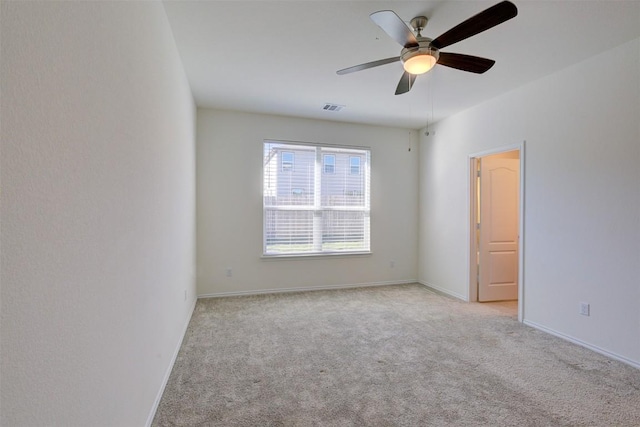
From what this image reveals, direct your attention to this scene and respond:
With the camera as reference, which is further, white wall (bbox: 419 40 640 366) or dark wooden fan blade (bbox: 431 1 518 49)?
white wall (bbox: 419 40 640 366)

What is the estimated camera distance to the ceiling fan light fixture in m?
2.16

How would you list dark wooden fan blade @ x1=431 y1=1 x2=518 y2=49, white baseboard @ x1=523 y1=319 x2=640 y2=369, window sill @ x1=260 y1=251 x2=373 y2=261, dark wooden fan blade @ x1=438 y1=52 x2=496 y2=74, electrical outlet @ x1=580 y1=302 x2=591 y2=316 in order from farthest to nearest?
window sill @ x1=260 y1=251 x2=373 y2=261 → electrical outlet @ x1=580 y1=302 x2=591 y2=316 → white baseboard @ x1=523 y1=319 x2=640 y2=369 → dark wooden fan blade @ x1=438 y1=52 x2=496 y2=74 → dark wooden fan blade @ x1=431 y1=1 x2=518 y2=49

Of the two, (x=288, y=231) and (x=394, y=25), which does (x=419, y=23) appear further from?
(x=288, y=231)

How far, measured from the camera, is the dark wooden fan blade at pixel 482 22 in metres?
1.64

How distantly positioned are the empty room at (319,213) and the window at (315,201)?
35 millimetres

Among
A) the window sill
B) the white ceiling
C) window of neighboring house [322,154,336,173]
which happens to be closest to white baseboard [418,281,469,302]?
the window sill

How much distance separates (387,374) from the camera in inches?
93.6

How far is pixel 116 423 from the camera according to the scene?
1.29 m

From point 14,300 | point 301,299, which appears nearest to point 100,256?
point 14,300

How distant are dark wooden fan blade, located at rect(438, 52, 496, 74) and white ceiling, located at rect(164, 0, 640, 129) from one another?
0.95ft

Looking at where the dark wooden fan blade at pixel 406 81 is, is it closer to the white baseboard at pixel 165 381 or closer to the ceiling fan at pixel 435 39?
the ceiling fan at pixel 435 39

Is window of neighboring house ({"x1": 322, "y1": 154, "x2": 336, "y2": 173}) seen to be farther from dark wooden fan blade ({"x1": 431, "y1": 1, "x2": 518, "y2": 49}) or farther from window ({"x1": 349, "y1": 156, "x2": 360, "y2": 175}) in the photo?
dark wooden fan blade ({"x1": 431, "y1": 1, "x2": 518, "y2": 49})

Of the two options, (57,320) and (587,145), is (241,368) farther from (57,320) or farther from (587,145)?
(587,145)

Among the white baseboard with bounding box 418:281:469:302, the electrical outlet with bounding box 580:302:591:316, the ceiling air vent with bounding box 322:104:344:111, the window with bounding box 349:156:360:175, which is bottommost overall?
the white baseboard with bounding box 418:281:469:302
